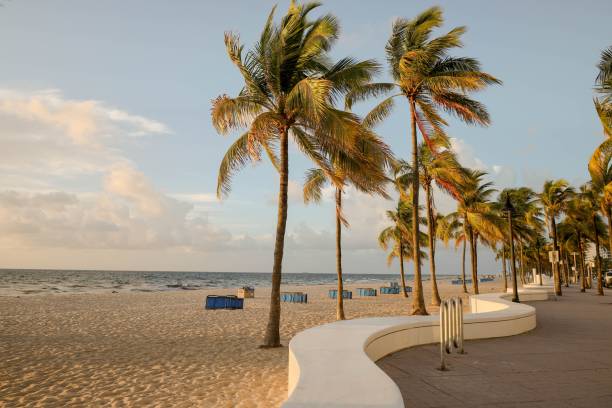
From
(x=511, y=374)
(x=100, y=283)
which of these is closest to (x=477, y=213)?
(x=511, y=374)

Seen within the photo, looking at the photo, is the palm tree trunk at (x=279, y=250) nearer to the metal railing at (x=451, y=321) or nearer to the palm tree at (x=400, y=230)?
the metal railing at (x=451, y=321)

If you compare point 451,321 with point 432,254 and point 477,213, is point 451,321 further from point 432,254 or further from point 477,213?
point 477,213

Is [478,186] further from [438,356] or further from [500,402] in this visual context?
[500,402]

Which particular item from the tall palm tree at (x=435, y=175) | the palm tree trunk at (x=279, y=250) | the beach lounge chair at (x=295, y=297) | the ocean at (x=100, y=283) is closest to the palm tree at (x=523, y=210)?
the tall palm tree at (x=435, y=175)

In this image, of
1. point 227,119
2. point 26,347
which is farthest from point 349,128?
point 26,347

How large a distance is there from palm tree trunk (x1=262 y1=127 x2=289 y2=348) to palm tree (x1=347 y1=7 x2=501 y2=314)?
5789mm

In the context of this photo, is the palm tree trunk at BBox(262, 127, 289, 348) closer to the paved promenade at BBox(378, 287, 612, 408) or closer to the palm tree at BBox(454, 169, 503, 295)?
the paved promenade at BBox(378, 287, 612, 408)

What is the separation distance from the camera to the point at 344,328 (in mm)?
7059

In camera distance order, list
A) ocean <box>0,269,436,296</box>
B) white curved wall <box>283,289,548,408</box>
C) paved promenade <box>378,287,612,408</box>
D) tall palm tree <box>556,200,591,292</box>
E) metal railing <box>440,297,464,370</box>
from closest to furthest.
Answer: white curved wall <box>283,289,548,408</box> → paved promenade <box>378,287,612,408</box> → metal railing <box>440,297,464,370</box> → tall palm tree <box>556,200,591,292</box> → ocean <box>0,269,436,296</box>

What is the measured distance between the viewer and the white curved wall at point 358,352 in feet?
10.8

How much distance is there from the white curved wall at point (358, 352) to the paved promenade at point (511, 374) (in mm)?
274

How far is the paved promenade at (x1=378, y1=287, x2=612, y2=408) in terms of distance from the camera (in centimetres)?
461

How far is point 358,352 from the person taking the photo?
5020mm

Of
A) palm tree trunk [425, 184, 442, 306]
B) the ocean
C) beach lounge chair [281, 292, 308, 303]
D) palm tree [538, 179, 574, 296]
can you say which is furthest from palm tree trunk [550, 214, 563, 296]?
the ocean
